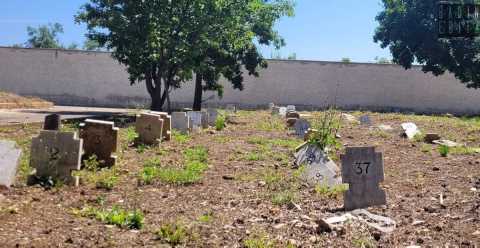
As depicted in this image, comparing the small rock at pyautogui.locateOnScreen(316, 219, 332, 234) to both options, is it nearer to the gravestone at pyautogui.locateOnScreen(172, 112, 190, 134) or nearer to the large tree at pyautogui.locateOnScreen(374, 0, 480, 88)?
the gravestone at pyautogui.locateOnScreen(172, 112, 190, 134)

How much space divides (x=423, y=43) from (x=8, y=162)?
3487 cm

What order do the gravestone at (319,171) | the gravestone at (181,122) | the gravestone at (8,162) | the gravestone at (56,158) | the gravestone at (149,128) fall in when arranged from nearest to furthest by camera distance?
the gravestone at (8,162)
the gravestone at (56,158)
the gravestone at (319,171)
the gravestone at (149,128)
the gravestone at (181,122)

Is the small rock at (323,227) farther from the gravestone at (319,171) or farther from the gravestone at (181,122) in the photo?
the gravestone at (181,122)

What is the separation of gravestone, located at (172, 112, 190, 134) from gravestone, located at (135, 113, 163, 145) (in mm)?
3368

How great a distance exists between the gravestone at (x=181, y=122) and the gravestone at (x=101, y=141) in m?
6.36

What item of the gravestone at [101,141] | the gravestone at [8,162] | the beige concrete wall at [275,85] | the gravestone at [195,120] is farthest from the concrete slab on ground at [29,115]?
the beige concrete wall at [275,85]

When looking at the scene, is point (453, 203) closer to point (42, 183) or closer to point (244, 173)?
point (244, 173)

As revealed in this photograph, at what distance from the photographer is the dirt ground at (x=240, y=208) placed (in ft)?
14.8

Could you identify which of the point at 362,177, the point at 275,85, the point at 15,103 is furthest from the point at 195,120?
the point at 275,85

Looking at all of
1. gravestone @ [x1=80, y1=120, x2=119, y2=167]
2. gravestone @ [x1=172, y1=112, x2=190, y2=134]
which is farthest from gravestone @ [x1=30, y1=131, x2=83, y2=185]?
gravestone @ [x1=172, y1=112, x2=190, y2=134]

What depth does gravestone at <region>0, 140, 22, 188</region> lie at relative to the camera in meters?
6.08

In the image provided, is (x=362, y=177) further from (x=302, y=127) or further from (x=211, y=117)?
(x=211, y=117)

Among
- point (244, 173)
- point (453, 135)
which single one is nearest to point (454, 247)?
point (244, 173)

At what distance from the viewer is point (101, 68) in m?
40.2
